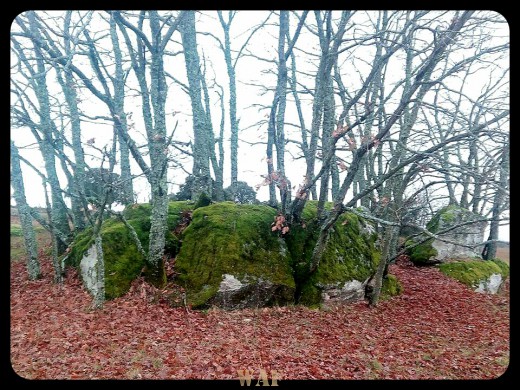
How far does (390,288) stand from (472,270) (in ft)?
13.7

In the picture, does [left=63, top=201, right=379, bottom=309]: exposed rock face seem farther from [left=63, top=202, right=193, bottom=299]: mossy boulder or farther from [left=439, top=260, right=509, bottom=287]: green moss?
[left=439, top=260, right=509, bottom=287]: green moss

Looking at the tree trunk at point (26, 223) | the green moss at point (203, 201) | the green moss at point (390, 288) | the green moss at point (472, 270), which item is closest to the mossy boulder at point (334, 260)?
the green moss at point (390, 288)

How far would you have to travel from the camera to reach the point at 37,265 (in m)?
7.92

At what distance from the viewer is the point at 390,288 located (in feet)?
28.5

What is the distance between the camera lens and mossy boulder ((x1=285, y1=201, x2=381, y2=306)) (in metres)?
7.39

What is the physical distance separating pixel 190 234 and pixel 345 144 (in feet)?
14.1

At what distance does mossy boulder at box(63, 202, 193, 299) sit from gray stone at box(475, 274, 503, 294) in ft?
31.6

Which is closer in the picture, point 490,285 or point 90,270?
point 90,270

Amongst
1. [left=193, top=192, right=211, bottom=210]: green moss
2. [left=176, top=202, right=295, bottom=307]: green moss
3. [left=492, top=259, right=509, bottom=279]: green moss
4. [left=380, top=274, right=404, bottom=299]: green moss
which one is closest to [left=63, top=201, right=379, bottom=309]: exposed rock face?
[left=176, top=202, right=295, bottom=307]: green moss

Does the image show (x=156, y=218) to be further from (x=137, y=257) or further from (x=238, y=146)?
(x=238, y=146)

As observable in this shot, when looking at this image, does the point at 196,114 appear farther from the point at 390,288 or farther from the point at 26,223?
the point at 390,288

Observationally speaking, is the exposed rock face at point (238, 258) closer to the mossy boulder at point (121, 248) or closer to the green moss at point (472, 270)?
the mossy boulder at point (121, 248)

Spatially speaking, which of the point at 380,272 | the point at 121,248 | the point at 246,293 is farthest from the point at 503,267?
the point at 121,248

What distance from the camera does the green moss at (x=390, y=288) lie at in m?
8.45
